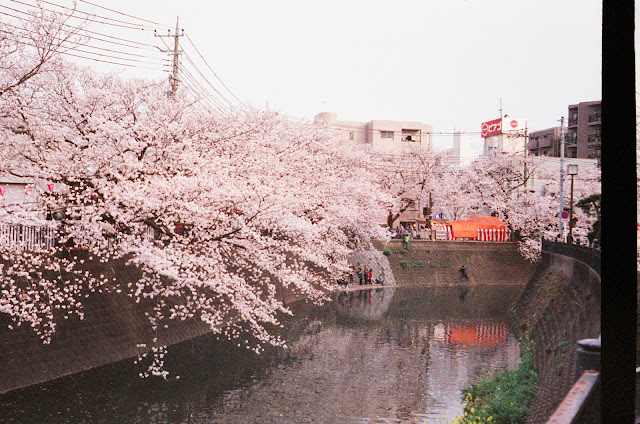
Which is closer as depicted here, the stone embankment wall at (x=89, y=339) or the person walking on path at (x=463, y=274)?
the stone embankment wall at (x=89, y=339)

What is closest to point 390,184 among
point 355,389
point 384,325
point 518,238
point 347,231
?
point 518,238

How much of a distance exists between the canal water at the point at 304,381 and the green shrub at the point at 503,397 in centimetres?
74

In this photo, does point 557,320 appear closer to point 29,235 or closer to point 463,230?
point 29,235

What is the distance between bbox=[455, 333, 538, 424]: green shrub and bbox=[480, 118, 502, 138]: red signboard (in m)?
52.7

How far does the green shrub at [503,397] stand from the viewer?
13016 millimetres

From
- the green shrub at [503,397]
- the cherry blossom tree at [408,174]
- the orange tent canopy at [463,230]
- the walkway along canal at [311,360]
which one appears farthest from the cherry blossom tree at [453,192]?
the green shrub at [503,397]

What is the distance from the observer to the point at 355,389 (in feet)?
57.7

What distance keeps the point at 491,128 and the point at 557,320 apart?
52421mm

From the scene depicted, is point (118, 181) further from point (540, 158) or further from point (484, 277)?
point (540, 158)

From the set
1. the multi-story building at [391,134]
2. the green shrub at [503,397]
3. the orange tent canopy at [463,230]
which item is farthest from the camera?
the multi-story building at [391,134]

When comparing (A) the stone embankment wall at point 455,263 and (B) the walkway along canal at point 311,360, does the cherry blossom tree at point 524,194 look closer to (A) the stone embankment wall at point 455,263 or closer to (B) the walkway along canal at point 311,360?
(A) the stone embankment wall at point 455,263

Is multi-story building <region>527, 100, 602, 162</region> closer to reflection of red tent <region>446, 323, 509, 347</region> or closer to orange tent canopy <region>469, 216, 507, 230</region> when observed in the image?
orange tent canopy <region>469, 216, 507, 230</region>

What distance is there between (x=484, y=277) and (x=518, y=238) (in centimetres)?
645

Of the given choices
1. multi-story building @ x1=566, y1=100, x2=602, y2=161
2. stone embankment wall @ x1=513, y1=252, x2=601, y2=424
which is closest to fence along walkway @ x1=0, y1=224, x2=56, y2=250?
stone embankment wall @ x1=513, y1=252, x2=601, y2=424
